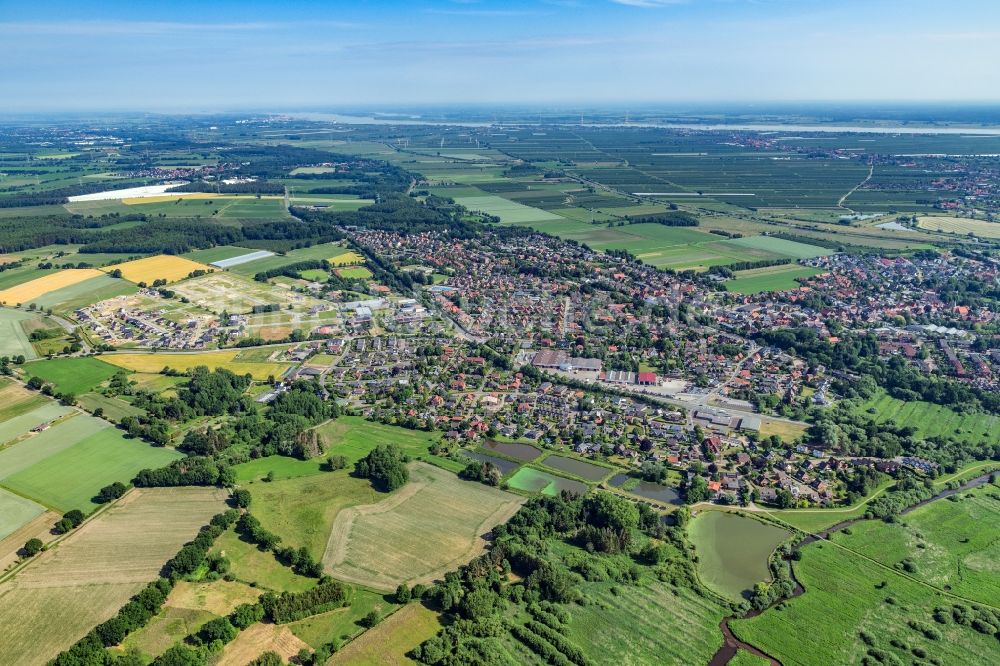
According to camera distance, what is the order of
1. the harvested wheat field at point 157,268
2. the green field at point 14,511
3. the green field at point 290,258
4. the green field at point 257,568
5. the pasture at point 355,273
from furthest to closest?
the green field at point 290,258, the pasture at point 355,273, the harvested wheat field at point 157,268, the green field at point 14,511, the green field at point 257,568

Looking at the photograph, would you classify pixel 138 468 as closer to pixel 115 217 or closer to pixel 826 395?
pixel 826 395

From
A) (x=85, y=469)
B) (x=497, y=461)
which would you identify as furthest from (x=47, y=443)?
(x=497, y=461)

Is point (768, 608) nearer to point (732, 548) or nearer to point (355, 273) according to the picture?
point (732, 548)

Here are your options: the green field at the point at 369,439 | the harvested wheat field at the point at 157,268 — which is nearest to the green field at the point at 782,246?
the green field at the point at 369,439

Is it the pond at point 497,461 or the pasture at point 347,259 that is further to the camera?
the pasture at point 347,259

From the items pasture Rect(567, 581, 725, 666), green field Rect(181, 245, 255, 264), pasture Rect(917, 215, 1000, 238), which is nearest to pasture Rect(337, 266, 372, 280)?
green field Rect(181, 245, 255, 264)

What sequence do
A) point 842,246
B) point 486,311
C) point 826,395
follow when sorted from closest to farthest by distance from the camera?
point 826,395, point 486,311, point 842,246

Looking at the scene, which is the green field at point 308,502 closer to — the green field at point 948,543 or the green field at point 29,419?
the green field at point 29,419

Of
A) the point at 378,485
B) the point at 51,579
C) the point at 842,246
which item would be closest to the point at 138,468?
the point at 51,579
